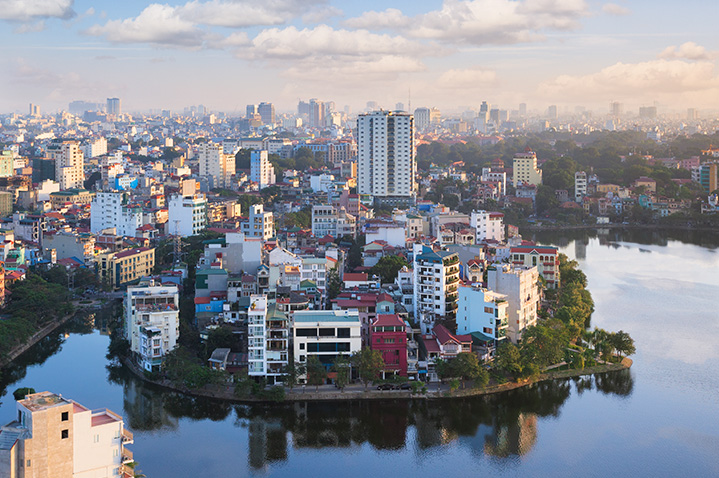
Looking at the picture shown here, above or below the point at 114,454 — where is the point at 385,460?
below

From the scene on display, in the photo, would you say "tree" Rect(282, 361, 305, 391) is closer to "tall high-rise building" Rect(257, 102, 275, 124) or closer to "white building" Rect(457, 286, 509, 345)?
"white building" Rect(457, 286, 509, 345)

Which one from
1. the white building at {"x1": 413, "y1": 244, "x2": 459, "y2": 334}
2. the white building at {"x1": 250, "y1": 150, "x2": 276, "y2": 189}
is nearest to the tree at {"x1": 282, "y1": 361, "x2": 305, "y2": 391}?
the white building at {"x1": 413, "y1": 244, "x2": 459, "y2": 334}

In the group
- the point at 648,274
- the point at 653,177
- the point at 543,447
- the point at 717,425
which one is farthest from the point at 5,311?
the point at 653,177

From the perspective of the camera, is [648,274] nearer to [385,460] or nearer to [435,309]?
[435,309]

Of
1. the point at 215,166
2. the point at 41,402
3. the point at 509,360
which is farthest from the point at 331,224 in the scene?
the point at 41,402

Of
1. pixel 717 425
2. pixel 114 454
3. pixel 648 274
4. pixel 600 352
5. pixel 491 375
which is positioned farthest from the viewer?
pixel 648 274

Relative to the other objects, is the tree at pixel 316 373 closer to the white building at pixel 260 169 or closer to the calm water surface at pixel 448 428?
the calm water surface at pixel 448 428

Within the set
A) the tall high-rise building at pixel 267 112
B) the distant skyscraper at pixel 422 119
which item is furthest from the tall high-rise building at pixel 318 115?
the distant skyscraper at pixel 422 119
